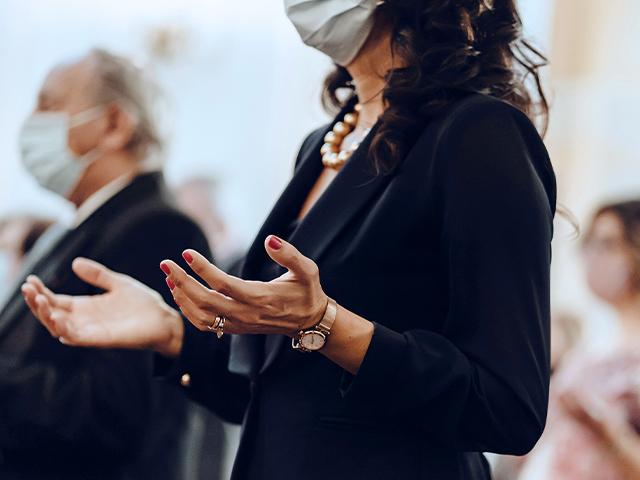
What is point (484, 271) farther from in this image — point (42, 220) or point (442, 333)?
point (42, 220)

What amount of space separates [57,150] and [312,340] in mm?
1549

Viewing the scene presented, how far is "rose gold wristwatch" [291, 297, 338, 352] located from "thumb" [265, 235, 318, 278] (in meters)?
0.06

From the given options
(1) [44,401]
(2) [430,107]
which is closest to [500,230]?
(2) [430,107]

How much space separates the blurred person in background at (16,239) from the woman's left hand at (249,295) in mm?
2501

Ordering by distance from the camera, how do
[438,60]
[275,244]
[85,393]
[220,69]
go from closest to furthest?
[275,244]
[438,60]
[85,393]
[220,69]

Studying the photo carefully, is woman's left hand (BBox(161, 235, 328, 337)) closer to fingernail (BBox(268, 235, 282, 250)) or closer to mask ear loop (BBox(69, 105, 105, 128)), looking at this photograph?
fingernail (BBox(268, 235, 282, 250))

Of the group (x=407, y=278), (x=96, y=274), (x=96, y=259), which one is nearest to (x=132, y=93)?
(x=96, y=259)

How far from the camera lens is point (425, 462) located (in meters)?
1.38

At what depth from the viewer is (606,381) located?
3.02 metres

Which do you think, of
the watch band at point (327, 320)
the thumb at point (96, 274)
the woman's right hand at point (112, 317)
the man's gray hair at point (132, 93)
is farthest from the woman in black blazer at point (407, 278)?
the man's gray hair at point (132, 93)

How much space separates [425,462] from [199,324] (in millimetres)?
359

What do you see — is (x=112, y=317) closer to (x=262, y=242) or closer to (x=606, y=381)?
(x=262, y=242)

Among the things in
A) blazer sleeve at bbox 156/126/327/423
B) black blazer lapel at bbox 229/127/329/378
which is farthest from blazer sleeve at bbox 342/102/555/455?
blazer sleeve at bbox 156/126/327/423

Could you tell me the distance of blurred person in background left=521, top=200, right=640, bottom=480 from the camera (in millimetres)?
2697
